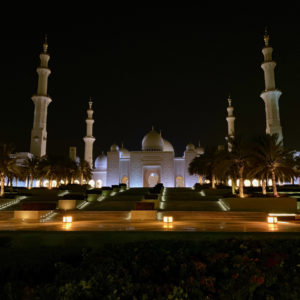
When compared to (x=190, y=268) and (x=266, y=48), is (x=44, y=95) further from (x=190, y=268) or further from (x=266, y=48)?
(x=190, y=268)

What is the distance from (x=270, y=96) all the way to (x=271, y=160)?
15930 millimetres

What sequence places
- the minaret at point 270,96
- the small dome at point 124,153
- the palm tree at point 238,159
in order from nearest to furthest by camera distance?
the palm tree at point 238,159 < the minaret at point 270,96 < the small dome at point 124,153

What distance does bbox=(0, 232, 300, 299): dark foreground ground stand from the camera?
3.04 meters

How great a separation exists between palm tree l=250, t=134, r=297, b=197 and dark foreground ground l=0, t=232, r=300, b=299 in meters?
16.6

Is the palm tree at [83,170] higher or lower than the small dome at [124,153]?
lower

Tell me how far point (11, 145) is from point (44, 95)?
13.1 metres

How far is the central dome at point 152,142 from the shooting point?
4578cm

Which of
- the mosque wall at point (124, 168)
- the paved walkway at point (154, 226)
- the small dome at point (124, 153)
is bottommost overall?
the paved walkway at point (154, 226)

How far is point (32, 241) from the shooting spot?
6.83 m

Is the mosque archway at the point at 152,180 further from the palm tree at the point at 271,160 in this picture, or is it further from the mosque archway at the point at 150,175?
the palm tree at the point at 271,160

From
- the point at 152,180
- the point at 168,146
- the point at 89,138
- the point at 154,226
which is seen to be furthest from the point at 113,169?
the point at 154,226

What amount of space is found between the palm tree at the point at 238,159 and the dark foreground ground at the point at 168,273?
16699mm

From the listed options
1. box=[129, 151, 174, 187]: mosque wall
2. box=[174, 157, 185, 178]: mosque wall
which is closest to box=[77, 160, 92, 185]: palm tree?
box=[129, 151, 174, 187]: mosque wall

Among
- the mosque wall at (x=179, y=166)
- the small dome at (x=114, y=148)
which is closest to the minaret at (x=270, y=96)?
the mosque wall at (x=179, y=166)
